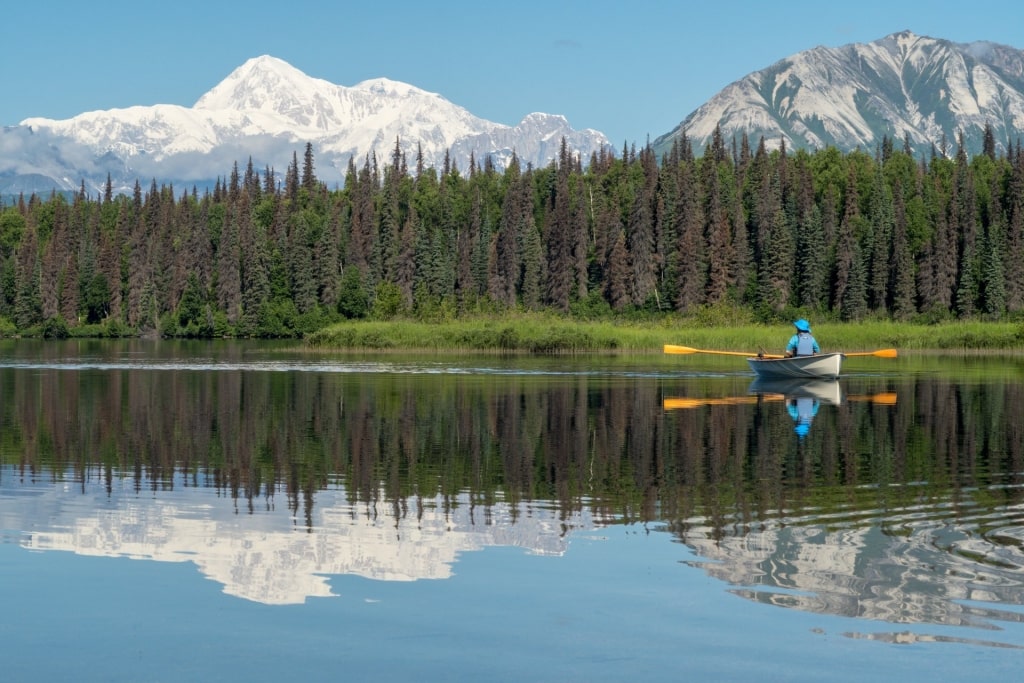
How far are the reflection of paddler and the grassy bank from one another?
4375cm

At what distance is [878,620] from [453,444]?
17.4m

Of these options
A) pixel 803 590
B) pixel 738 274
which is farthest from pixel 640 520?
pixel 738 274

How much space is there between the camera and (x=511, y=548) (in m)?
17.5

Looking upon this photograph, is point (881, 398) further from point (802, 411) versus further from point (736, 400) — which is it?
point (802, 411)

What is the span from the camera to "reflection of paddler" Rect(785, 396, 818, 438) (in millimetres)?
34594

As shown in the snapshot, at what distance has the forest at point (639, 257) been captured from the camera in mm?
160125

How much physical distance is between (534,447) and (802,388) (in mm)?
26202

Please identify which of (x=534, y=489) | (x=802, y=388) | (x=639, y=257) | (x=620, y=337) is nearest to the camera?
(x=534, y=489)

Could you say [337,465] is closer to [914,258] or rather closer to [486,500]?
[486,500]

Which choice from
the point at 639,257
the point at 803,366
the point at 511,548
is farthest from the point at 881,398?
the point at 639,257

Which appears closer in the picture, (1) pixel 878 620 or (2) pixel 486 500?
(1) pixel 878 620

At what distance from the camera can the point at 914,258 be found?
16500 cm

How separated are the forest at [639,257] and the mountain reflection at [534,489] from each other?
115 metres

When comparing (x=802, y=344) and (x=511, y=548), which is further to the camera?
(x=802, y=344)
